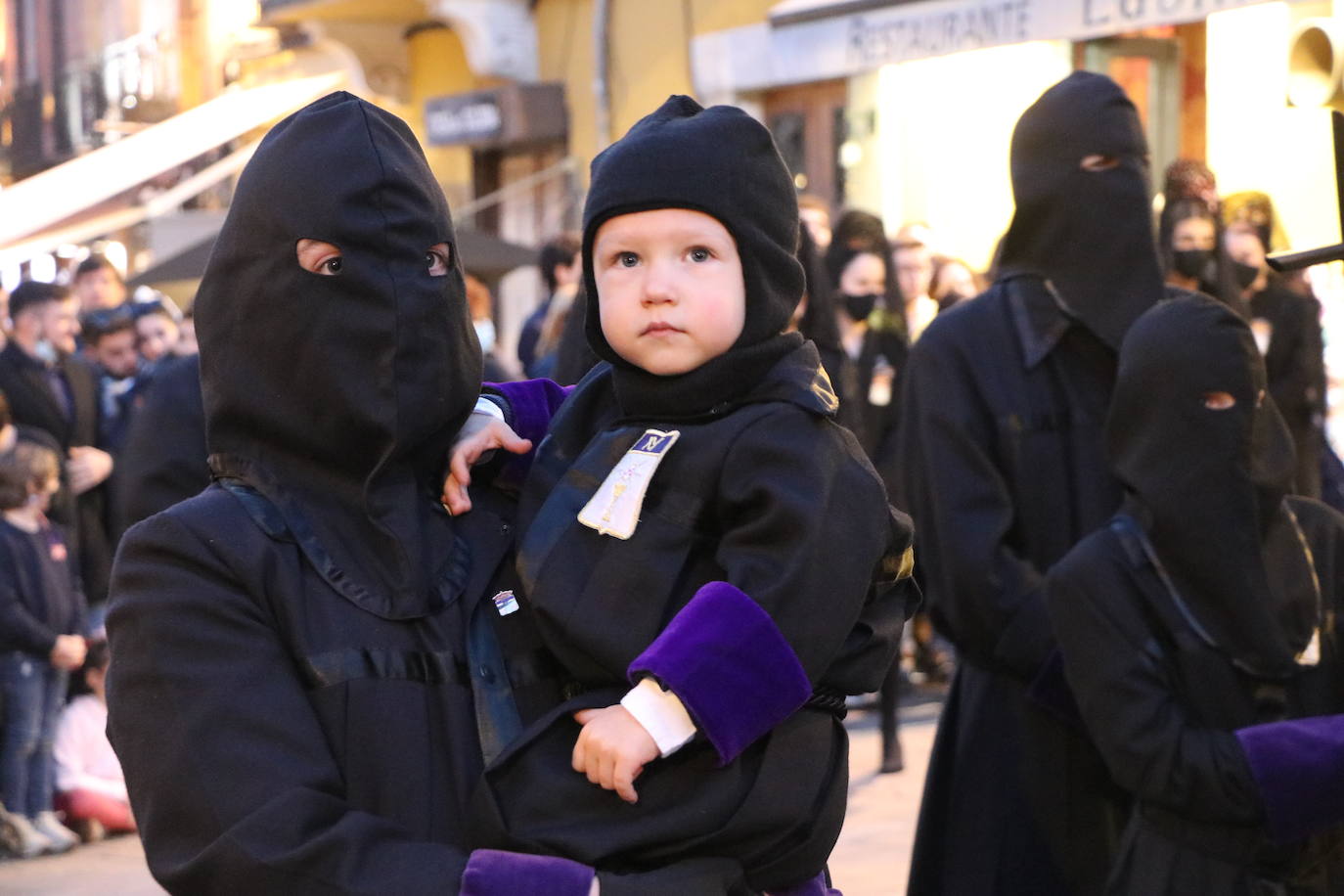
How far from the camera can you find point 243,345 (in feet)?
7.48

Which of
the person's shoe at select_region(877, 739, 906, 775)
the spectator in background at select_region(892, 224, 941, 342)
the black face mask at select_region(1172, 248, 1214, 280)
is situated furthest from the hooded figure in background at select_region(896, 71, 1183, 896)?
the spectator in background at select_region(892, 224, 941, 342)

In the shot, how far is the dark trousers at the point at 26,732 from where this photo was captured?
7.41 m

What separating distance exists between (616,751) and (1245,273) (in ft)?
23.2

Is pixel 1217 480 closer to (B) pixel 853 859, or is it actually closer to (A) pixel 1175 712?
(A) pixel 1175 712

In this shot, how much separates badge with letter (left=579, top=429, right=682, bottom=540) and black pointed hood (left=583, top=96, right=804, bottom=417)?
0.08 m

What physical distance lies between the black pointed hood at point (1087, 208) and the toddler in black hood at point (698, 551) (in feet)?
7.34

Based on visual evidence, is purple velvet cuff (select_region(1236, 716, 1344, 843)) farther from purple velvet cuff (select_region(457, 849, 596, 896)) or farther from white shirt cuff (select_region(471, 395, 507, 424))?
purple velvet cuff (select_region(457, 849, 596, 896))

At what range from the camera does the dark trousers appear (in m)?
7.41

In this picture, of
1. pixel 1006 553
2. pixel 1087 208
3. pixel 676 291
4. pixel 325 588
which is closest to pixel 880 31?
pixel 1087 208

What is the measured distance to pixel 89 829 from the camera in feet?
25.2

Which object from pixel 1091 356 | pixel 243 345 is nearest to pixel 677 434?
pixel 243 345

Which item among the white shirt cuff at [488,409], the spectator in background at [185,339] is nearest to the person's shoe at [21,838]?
the spectator in background at [185,339]

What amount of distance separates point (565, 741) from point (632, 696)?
107 millimetres

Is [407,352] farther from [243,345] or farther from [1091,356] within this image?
[1091,356]
